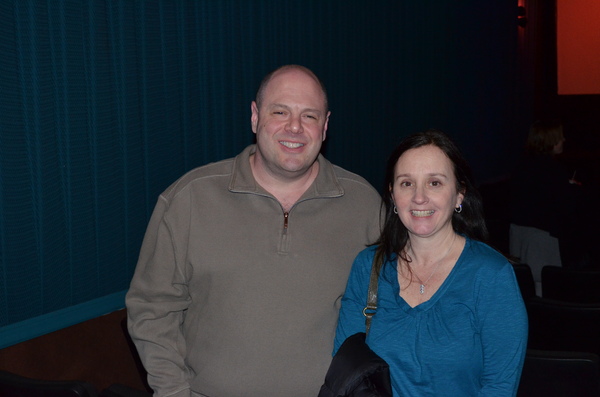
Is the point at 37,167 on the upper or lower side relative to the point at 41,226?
upper

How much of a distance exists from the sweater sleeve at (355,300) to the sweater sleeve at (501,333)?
15.0 inches

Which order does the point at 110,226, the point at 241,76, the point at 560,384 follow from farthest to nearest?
the point at 241,76 → the point at 110,226 → the point at 560,384

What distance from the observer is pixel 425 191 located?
76.0 inches

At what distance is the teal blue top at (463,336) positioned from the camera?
174 cm

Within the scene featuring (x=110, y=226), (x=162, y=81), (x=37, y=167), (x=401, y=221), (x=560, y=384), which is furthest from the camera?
(x=162, y=81)

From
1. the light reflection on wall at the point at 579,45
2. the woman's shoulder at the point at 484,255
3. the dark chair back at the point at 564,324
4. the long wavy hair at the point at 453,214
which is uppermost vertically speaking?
the light reflection on wall at the point at 579,45

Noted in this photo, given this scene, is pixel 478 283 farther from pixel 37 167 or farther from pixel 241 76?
pixel 241 76

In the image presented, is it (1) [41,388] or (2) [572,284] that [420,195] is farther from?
(2) [572,284]

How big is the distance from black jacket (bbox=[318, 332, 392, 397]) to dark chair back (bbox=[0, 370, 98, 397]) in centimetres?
72

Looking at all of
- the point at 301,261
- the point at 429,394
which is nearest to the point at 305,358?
the point at 301,261

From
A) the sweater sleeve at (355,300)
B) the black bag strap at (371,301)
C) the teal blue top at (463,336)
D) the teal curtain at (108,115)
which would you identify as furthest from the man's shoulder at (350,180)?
the teal curtain at (108,115)

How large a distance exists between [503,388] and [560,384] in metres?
0.63

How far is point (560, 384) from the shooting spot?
88.4 inches

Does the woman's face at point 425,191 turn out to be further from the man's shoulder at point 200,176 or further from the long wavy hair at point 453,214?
the man's shoulder at point 200,176
